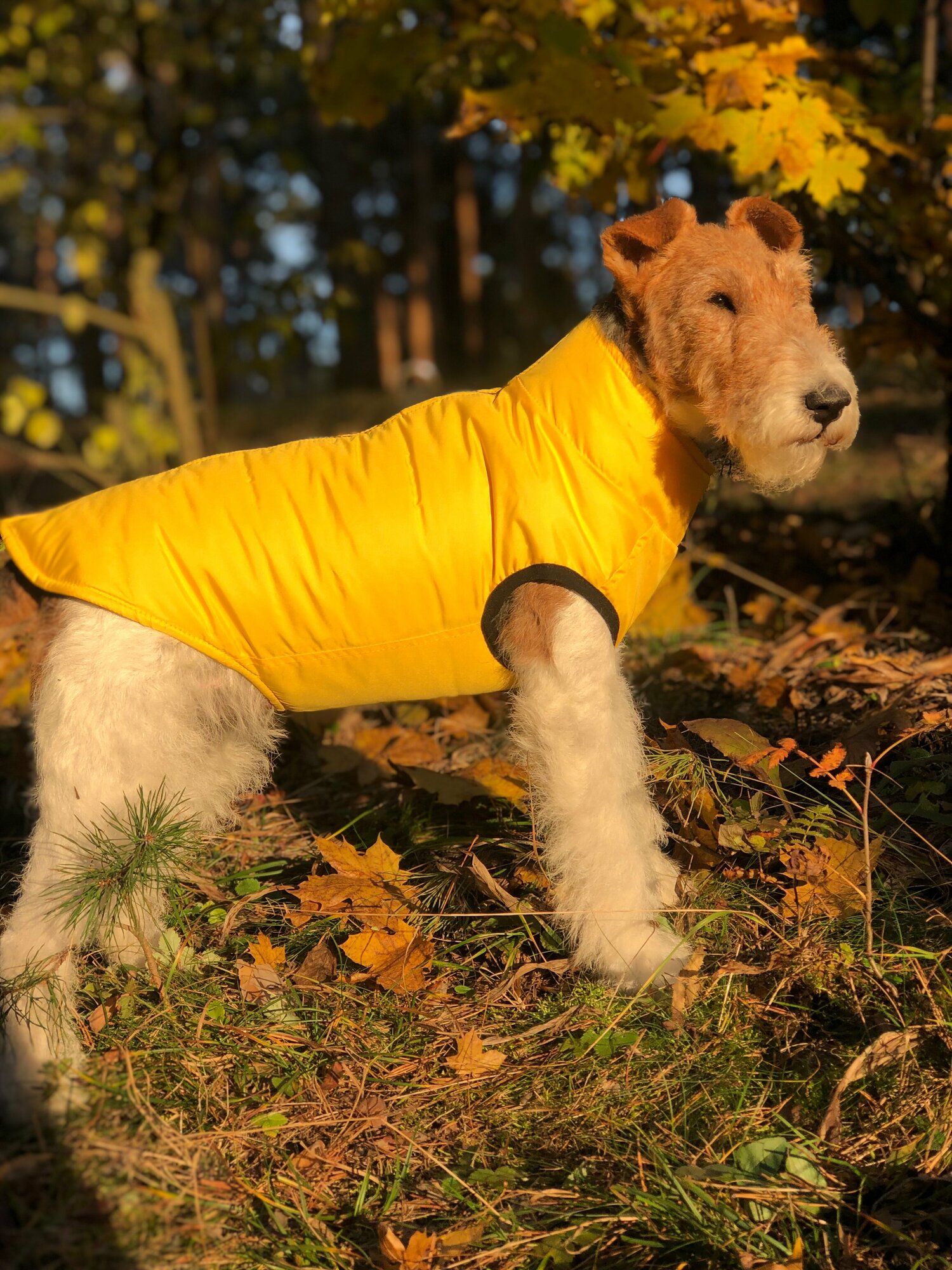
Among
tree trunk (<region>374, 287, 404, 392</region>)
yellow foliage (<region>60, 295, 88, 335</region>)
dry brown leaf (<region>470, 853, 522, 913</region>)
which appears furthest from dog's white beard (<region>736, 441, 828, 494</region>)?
tree trunk (<region>374, 287, 404, 392</region>)

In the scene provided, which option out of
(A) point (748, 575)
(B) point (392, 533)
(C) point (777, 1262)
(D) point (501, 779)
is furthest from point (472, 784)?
(A) point (748, 575)

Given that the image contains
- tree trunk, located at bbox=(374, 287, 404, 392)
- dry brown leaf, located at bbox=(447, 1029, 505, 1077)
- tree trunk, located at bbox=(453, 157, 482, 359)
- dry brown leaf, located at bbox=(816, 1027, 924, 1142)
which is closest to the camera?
dry brown leaf, located at bbox=(816, 1027, 924, 1142)

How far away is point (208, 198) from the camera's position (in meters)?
23.6

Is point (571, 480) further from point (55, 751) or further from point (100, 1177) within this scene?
point (100, 1177)

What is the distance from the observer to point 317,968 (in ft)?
9.63

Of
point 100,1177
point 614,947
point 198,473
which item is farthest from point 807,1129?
point 198,473

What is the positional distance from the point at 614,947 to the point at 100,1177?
A: 1429 millimetres

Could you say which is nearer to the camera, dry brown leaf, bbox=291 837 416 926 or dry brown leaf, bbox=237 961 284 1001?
dry brown leaf, bbox=237 961 284 1001

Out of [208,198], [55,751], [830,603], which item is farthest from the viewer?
[208,198]

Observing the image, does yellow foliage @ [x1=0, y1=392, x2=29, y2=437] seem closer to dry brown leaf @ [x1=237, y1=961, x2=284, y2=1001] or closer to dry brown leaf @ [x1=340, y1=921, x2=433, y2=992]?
dry brown leaf @ [x1=237, y1=961, x2=284, y2=1001]

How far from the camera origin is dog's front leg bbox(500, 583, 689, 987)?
2842 mm

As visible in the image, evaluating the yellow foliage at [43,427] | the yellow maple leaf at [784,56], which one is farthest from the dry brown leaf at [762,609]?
the yellow foliage at [43,427]

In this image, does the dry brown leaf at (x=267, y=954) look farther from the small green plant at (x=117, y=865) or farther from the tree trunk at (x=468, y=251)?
the tree trunk at (x=468, y=251)

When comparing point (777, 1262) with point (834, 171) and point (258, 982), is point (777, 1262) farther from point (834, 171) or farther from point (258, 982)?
point (834, 171)
